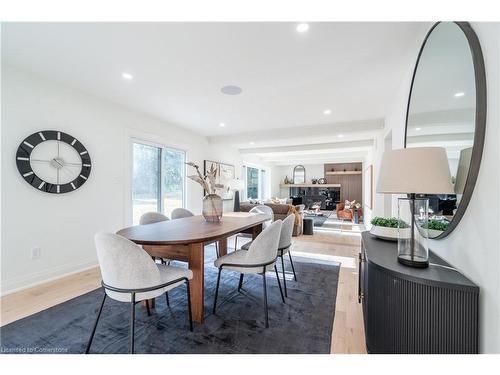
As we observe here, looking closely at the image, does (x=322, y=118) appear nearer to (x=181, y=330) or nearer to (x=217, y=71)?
(x=217, y=71)

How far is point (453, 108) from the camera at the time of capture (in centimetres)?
135

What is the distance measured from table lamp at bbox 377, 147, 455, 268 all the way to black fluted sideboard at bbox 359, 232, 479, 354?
0.11m

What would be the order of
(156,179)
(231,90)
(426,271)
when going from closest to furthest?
1. (426,271)
2. (231,90)
3. (156,179)

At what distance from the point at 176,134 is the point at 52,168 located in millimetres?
2292

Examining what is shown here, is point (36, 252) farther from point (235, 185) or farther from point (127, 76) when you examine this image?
point (235, 185)

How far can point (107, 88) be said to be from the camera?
9.95 ft

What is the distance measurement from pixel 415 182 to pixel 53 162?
3.62m

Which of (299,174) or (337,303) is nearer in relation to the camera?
(337,303)

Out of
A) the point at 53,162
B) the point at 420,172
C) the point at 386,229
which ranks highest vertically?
the point at 53,162

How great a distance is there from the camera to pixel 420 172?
1.22 metres

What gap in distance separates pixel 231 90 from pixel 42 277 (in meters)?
3.18

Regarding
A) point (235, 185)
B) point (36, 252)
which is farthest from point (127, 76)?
point (235, 185)

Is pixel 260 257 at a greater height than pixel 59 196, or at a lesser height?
lesser

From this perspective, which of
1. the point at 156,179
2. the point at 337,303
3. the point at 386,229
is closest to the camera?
the point at 386,229
